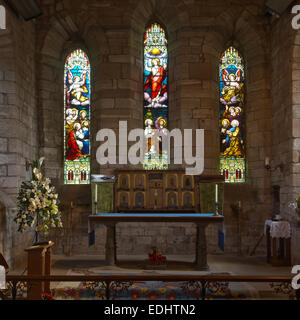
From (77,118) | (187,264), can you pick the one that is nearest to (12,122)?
(77,118)

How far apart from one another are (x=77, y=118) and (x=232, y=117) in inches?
136

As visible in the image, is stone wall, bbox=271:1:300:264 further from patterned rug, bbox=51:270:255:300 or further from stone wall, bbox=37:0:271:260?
patterned rug, bbox=51:270:255:300

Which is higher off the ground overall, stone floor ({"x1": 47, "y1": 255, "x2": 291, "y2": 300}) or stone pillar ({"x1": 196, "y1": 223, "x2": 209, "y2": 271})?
stone pillar ({"x1": 196, "y1": 223, "x2": 209, "y2": 271})

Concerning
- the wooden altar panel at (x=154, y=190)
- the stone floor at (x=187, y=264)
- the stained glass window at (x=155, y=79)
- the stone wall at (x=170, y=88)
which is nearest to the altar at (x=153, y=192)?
the wooden altar panel at (x=154, y=190)

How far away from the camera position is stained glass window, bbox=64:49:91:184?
8906mm

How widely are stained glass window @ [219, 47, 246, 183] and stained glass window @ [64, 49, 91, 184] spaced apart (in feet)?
9.83

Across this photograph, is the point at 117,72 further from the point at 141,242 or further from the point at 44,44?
the point at 141,242

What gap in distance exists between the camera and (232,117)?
9.05 metres

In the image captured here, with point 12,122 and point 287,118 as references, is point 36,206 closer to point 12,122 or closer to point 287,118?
point 12,122

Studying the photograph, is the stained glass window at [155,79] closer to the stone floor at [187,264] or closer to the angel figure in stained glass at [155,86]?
the angel figure in stained glass at [155,86]

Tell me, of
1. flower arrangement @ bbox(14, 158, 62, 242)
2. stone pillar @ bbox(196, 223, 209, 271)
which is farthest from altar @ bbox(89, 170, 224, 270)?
flower arrangement @ bbox(14, 158, 62, 242)

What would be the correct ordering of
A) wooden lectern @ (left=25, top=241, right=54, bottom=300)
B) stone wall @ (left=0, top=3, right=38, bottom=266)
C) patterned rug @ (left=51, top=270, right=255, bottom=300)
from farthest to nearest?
stone wall @ (left=0, top=3, right=38, bottom=266) → patterned rug @ (left=51, top=270, right=255, bottom=300) → wooden lectern @ (left=25, top=241, right=54, bottom=300)

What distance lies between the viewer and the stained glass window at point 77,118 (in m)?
8.91
